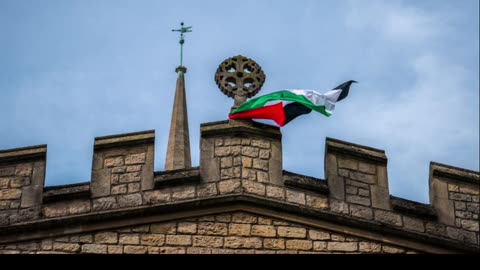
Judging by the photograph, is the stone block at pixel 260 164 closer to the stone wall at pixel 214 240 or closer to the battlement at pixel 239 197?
the battlement at pixel 239 197

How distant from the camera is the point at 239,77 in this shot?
17609mm

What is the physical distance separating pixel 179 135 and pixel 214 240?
1340 cm

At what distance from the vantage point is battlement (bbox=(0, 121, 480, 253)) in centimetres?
1595

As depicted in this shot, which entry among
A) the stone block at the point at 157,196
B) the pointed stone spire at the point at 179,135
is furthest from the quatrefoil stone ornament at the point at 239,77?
the pointed stone spire at the point at 179,135

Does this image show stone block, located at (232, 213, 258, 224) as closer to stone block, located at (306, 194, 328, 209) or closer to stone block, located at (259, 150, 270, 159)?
stone block, located at (306, 194, 328, 209)

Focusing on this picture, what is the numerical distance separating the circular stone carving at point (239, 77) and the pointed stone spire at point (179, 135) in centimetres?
933

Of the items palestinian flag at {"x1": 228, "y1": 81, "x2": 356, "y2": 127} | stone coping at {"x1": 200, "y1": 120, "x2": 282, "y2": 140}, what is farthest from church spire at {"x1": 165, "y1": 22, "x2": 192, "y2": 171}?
stone coping at {"x1": 200, "y1": 120, "x2": 282, "y2": 140}

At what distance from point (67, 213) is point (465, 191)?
4.41 meters

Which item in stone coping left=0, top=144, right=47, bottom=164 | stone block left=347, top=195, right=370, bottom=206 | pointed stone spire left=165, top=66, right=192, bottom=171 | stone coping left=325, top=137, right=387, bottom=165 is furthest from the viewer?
pointed stone spire left=165, top=66, right=192, bottom=171

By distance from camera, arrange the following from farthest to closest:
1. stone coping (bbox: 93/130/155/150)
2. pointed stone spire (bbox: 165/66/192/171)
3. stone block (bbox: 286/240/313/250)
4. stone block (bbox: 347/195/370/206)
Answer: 1. pointed stone spire (bbox: 165/66/192/171)
2. stone coping (bbox: 93/130/155/150)
3. stone block (bbox: 347/195/370/206)
4. stone block (bbox: 286/240/313/250)

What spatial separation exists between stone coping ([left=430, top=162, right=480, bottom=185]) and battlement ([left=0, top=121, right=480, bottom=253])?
11mm
